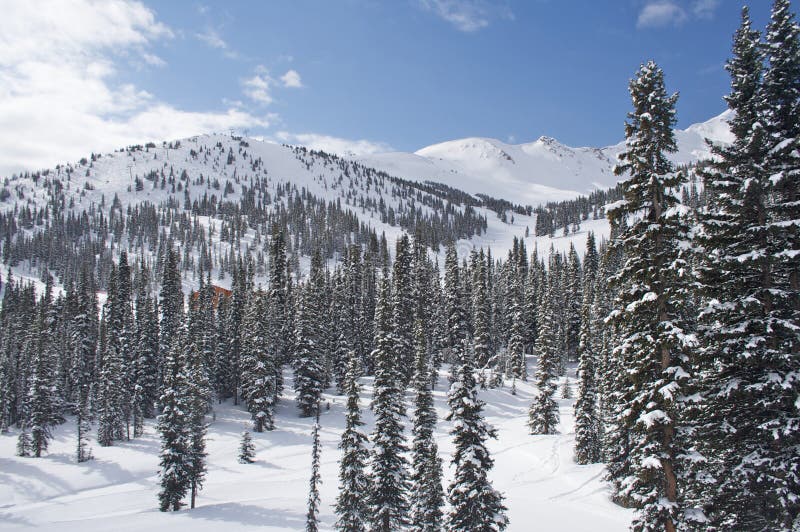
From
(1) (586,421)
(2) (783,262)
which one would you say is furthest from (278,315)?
(2) (783,262)

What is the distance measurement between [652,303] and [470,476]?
12360mm

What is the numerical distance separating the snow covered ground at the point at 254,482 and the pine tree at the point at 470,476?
1161 centimetres

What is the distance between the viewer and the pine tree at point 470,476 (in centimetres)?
2158

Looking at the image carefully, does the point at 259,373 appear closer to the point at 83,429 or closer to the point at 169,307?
the point at 83,429

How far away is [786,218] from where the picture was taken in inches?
597

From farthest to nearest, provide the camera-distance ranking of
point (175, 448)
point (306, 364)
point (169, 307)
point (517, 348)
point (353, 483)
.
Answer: point (517, 348) < point (169, 307) < point (306, 364) < point (175, 448) < point (353, 483)

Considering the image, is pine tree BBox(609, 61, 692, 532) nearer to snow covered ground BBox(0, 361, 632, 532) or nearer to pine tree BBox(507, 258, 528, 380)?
snow covered ground BBox(0, 361, 632, 532)

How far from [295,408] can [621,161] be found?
65.4 meters

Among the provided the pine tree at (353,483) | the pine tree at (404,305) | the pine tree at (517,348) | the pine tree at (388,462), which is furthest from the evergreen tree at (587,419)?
the pine tree at (517,348)

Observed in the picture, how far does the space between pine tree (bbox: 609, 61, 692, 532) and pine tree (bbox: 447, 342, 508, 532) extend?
25.7ft

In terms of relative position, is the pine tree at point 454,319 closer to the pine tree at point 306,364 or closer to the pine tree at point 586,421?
the pine tree at point 306,364

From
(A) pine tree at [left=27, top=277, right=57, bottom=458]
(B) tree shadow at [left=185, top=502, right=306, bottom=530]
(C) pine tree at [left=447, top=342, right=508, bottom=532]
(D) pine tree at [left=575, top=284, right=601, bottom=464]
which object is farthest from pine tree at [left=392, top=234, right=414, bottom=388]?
(A) pine tree at [left=27, top=277, right=57, bottom=458]

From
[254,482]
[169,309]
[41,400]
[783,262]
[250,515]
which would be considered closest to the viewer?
[783,262]

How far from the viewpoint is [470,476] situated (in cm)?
2184
